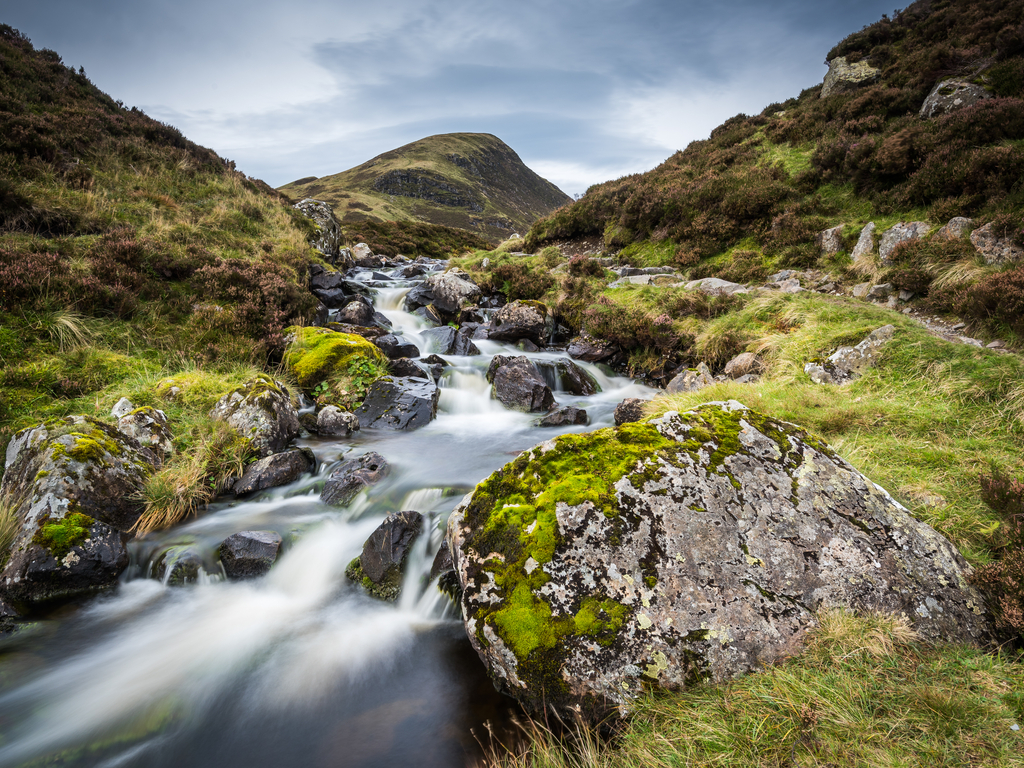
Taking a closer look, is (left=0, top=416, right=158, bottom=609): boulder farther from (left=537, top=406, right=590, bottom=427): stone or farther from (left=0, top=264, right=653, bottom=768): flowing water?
(left=537, top=406, right=590, bottom=427): stone

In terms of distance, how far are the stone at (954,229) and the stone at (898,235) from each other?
408 millimetres

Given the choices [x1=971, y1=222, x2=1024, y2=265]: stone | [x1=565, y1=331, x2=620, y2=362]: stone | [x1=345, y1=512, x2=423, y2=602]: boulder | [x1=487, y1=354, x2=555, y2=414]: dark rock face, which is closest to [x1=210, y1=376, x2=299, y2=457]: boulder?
[x1=345, y1=512, x2=423, y2=602]: boulder

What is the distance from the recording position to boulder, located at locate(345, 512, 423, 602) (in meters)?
5.19

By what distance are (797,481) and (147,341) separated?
445 inches

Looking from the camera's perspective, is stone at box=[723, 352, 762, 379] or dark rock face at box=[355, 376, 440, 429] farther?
dark rock face at box=[355, 376, 440, 429]

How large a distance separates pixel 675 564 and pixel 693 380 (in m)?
7.17

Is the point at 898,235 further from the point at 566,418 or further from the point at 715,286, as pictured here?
the point at 566,418

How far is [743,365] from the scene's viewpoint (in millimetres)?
9438

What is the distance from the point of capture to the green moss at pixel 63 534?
468cm

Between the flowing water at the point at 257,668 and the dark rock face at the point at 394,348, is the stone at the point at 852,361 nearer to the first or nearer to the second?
the flowing water at the point at 257,668

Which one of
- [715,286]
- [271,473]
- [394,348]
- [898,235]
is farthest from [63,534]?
[898,235]

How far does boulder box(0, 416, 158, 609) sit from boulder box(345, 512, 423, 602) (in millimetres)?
2879

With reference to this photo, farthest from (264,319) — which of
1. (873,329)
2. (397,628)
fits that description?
(873,329)

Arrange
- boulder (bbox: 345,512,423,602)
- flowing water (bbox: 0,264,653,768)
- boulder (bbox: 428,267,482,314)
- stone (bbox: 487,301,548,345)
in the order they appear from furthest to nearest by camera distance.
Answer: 1. boulder (bbox: 428,267,482,314)
2. stone (bbox: 487,301,548,345)
3. boulder (bbox: 345,512,423,602)
4. flowing water (bbox: 0,264,653,768)
